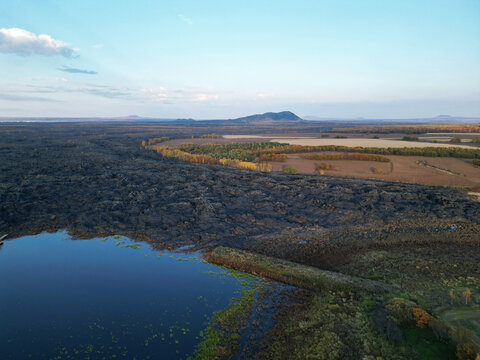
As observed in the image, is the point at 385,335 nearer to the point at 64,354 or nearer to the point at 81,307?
the point at 64,354

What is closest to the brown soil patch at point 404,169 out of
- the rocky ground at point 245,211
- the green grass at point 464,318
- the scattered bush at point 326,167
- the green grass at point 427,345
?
the scattered bush at point 326,167

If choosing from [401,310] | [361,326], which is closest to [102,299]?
[361,326]

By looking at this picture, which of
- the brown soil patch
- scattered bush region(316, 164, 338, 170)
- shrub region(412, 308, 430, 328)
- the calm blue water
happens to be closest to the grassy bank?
shrub region(412, 308, 430, 328)

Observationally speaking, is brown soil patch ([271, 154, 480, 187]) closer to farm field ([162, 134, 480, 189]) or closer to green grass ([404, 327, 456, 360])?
farm field ([162, 134, 480, 189])

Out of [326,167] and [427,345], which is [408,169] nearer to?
[326,167]

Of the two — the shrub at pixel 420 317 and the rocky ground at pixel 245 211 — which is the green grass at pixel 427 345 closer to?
the shrub at pixel 420 317

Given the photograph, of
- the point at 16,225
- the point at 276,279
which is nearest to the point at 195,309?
the point at 276,279
